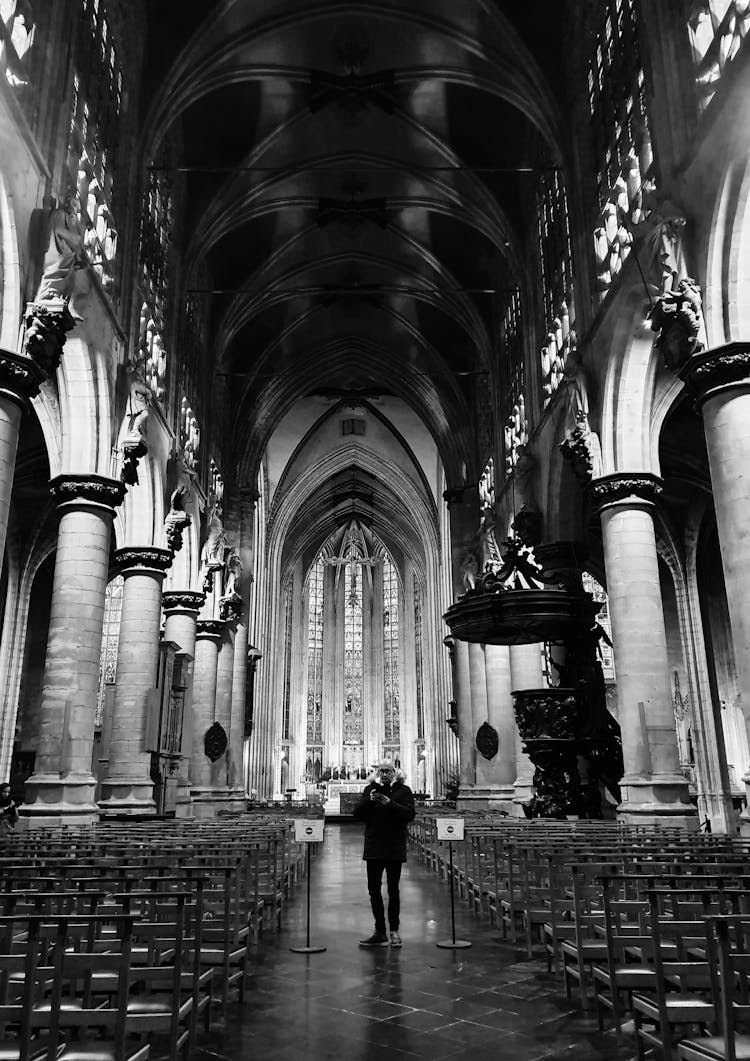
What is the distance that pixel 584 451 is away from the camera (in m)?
14.8

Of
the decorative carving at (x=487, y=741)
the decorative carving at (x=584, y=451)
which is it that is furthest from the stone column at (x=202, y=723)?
the decorative carving at (x=584, y=451)

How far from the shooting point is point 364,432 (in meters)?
42.2

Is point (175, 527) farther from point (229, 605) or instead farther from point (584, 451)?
point (229, 605)

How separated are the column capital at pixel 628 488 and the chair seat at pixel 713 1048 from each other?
11292 mm

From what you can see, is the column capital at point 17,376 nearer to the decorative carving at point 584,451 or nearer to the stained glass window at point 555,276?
the decorative carving at point 584,451

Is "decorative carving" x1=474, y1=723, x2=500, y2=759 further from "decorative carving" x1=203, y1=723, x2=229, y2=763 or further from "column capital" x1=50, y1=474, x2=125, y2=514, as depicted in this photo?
"column capital" x1=50, y1=474, x2=125, y2=514

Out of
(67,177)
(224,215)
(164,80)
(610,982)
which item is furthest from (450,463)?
(610,982)

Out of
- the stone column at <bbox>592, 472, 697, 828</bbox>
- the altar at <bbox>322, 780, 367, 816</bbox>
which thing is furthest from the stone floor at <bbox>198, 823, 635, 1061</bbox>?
the altar at <bbox>322, 780, 367, 816</bbox>

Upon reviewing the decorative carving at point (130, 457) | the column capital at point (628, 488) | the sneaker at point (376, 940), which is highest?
the decorative carving at point (130, 457)

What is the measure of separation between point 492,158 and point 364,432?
20024 mm

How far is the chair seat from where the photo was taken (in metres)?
3.29

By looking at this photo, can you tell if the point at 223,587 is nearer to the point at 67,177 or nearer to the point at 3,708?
the point at 3,708

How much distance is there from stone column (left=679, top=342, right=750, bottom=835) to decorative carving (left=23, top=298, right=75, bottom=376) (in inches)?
304

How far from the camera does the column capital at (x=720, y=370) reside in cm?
1020
